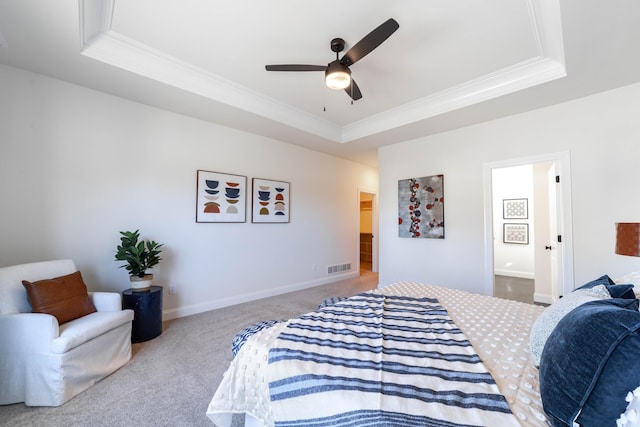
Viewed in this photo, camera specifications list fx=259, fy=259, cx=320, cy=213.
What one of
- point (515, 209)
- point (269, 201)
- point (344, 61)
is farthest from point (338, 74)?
point (515, 209)

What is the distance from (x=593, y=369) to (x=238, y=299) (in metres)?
3.91

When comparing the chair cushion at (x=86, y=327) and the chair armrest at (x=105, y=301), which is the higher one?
the chair armrest at (x=105, y=301)

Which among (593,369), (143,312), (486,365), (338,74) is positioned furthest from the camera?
(143,312)

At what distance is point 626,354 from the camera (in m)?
0.73

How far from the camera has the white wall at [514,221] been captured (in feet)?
19.0

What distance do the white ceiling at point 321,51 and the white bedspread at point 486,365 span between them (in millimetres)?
2199

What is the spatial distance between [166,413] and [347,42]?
323cm

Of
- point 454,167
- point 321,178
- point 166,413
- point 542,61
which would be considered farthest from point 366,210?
point 166,413

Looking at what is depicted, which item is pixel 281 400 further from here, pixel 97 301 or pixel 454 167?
pixel 454 167

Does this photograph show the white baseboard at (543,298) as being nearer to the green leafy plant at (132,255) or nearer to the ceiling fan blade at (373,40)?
the ceiling fan blade at (373,40)

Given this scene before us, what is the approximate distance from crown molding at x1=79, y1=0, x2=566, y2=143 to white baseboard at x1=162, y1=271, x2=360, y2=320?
269 cm

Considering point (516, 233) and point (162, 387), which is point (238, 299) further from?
point (516, 233)

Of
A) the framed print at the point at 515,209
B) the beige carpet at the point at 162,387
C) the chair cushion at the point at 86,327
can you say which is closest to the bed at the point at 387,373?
the beige carpet at the point at 162,387

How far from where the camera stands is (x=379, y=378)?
1028 millimetres
